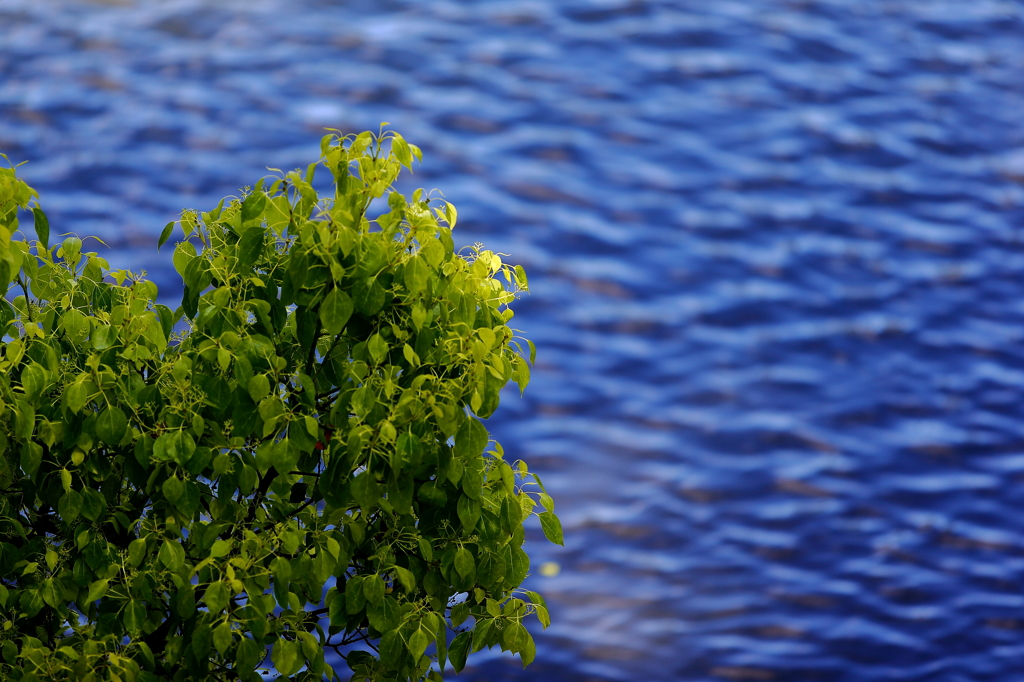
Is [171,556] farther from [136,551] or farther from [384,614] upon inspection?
[384,614]

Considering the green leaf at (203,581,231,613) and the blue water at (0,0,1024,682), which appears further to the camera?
the blue water at (0,0,1024,682)

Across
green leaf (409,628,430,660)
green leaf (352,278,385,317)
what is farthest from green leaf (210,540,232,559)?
green leaf (352,278,385,317)

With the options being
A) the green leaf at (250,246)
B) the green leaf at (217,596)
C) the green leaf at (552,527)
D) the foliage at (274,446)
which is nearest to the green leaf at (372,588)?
the foliage at (274,446)

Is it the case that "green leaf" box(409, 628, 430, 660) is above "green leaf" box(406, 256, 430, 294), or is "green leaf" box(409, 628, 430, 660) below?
below

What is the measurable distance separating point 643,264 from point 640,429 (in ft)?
3.91

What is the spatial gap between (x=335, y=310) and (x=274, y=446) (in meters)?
0.27

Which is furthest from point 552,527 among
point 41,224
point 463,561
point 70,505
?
point 41,224

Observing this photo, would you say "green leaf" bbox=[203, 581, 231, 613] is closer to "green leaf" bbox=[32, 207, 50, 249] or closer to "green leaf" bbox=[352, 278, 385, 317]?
"green leaf" bbox=[352, 278, 385, 317]

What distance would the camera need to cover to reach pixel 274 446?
1986 mm

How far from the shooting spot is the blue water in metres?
4.69

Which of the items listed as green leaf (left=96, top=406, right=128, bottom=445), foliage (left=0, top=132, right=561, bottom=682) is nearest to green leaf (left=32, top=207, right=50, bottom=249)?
foliage (left=0, top=132, right=561, bottom=682)

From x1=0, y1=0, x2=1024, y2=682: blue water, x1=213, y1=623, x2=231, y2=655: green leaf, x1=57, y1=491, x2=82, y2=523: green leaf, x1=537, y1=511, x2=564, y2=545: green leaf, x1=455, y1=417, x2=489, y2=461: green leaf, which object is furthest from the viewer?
x1=0, y1=0, x2=1024, y2=682: blue water

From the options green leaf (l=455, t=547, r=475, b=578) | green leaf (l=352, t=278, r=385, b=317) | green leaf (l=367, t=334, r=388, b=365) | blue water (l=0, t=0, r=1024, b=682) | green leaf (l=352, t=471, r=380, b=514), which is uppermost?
blue water (l=0, t=0, r=1024, b=682)

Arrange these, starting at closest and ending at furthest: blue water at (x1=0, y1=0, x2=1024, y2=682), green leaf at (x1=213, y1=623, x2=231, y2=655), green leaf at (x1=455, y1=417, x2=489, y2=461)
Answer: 1. green leaf at (x1=213, y1=623, x2=231, y2=655)
2. green leaf at (x1=455, y1=417, x2=489, y2=461)
3. blue water at (x1=0, y1=0, x2=1024, y2=682)
